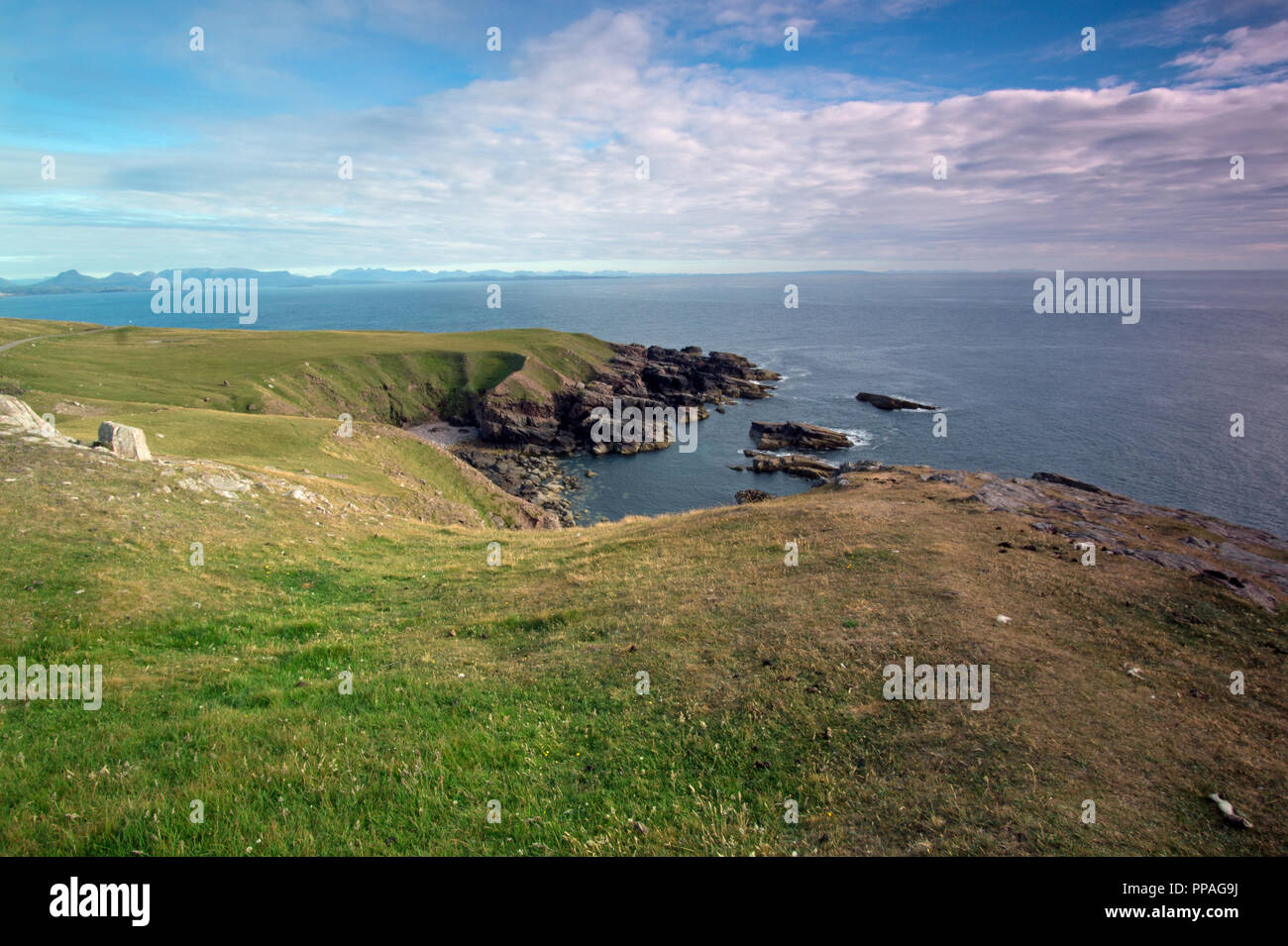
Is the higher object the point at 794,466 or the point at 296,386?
the point at 296,386

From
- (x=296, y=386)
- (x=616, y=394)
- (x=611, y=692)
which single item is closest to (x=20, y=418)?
(x=611, y=692)

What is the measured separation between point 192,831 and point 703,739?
7708 millimetres

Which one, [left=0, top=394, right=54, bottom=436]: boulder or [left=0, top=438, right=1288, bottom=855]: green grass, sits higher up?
[left=0, top=394, right=54, bottom=436]: boulder

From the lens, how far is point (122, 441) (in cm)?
2616

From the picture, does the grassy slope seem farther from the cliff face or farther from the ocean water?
the ocean water

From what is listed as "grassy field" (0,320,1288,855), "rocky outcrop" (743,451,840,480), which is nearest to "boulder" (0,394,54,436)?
"grassy field" (0,320,1288,855)

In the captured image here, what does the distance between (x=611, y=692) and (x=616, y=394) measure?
94.0 m

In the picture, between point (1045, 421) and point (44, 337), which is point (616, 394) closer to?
point (1045, 421)

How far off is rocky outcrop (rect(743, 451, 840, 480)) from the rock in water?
6280 cm

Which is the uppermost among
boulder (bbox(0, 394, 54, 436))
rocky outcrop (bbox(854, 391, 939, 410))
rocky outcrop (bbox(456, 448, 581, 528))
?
rocky outcrop (bbox(854, 391, 939, 410))

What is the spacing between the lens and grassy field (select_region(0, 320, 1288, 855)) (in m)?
8.31

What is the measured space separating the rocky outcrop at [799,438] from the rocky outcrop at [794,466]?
429cm

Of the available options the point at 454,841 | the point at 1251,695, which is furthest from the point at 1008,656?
the point at 454,841
